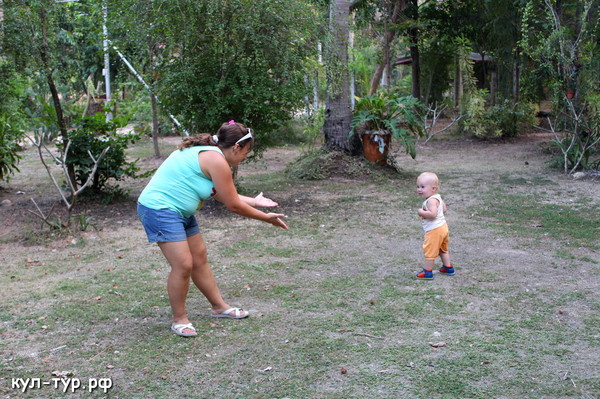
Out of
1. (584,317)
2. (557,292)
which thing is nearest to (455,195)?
(557,292)

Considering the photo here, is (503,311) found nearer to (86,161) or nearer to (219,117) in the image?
(219,117)

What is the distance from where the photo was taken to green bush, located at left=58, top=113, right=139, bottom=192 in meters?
8.34

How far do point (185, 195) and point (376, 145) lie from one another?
7.84 m

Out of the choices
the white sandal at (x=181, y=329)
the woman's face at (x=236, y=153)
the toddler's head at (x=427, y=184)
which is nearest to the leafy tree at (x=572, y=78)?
the toddler's head at (x=427, y=184)

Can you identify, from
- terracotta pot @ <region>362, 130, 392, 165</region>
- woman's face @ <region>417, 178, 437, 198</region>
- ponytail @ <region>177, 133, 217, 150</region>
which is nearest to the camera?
ponytail @ <region>177, 133, 217, 150</region>

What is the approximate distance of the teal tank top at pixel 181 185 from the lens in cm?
396

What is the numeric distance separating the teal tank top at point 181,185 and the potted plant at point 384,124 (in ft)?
24.9

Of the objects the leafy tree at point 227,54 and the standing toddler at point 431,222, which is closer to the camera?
the standing toddler at point 431,222

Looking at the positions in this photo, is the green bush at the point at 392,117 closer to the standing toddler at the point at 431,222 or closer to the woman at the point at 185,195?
the standing toddler at the point at 431,222

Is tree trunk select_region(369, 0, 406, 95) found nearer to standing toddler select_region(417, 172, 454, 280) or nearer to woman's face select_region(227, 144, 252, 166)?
standing toddler select_region(417, 172, 454, 280)

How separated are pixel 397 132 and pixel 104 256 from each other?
6.50m

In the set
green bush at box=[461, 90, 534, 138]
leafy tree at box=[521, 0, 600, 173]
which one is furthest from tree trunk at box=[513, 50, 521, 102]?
leafy tree at box=[521, 0, 600, 173]

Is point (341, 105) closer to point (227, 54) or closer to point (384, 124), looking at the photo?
point (384, 124)

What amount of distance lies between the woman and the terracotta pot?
7.46m
